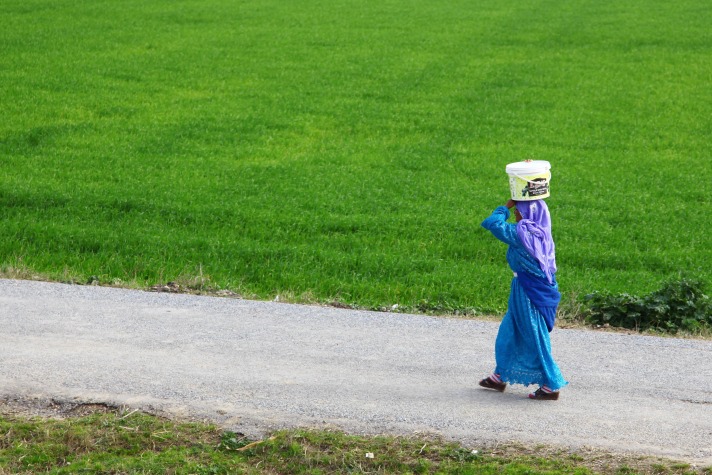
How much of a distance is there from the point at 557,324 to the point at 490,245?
3.14 m

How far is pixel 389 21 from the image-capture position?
2861 cm

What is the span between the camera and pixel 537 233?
22.2 ft

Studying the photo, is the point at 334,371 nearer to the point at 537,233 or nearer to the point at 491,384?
the point at 491,384

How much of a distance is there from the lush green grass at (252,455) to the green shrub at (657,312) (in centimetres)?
319

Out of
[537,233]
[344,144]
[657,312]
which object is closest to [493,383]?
[537,233]

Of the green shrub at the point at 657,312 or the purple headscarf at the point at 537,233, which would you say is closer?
the purple headscarf at the point at 537,233

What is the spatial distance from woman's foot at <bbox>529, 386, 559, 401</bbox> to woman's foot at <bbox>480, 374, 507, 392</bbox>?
0.78 ft

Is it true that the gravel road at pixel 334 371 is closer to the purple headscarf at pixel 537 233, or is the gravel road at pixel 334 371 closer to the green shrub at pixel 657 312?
the green shrub at pixel 657 312

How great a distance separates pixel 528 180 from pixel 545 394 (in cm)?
151

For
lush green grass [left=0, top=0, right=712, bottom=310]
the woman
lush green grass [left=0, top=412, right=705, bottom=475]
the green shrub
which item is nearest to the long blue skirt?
the woman

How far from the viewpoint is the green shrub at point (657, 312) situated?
8.97 metres

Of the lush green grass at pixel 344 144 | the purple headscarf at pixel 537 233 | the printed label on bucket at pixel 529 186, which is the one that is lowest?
the lush green grass at pixel 344 144

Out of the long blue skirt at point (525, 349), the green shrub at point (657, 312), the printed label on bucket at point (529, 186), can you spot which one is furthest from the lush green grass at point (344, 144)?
the printed label on bucket at point (529, 186)

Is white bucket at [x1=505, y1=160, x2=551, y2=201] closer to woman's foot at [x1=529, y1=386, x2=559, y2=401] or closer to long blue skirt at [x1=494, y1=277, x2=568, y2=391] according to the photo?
long blue skirt at [x1=494, y1=277, x2=568, y2=391]
